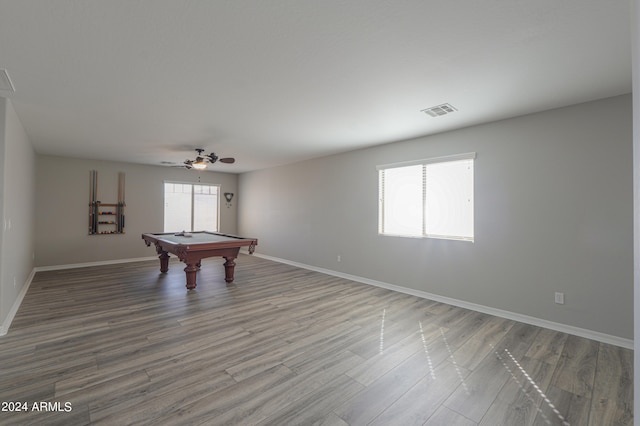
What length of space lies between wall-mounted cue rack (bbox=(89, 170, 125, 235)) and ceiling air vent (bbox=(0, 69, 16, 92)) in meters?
4.45

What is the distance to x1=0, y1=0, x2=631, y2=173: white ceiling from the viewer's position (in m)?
1.75

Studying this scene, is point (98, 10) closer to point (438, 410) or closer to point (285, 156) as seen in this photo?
point (438, 410)

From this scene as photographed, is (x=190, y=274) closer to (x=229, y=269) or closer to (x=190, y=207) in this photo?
(x=229, y=269)

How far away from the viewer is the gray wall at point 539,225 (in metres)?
2.92

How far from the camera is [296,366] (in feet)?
7.89

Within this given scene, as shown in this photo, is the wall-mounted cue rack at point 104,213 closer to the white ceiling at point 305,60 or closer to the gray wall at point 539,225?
the white ceiling at point 305,60

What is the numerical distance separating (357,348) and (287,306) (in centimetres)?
142

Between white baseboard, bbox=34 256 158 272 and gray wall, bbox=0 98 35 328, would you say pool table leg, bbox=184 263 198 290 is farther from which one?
white baseboard, bbox=34 256 158 272

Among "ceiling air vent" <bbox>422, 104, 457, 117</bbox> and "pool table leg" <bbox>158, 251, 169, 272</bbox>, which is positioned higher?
"ceiling air vent" <bbox>422, 104, 457, 117</bbox>

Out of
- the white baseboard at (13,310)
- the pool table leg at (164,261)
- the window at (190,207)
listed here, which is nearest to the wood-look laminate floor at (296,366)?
the white baseboard at (13,310)

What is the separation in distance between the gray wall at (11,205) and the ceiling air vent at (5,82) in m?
0.36

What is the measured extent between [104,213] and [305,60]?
687 centimetres

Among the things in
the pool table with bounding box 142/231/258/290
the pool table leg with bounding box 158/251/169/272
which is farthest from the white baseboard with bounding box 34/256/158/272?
the pool table with bounding box 142/231/258/290

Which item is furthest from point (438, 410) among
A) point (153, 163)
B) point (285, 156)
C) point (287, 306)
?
point (153, 163)
